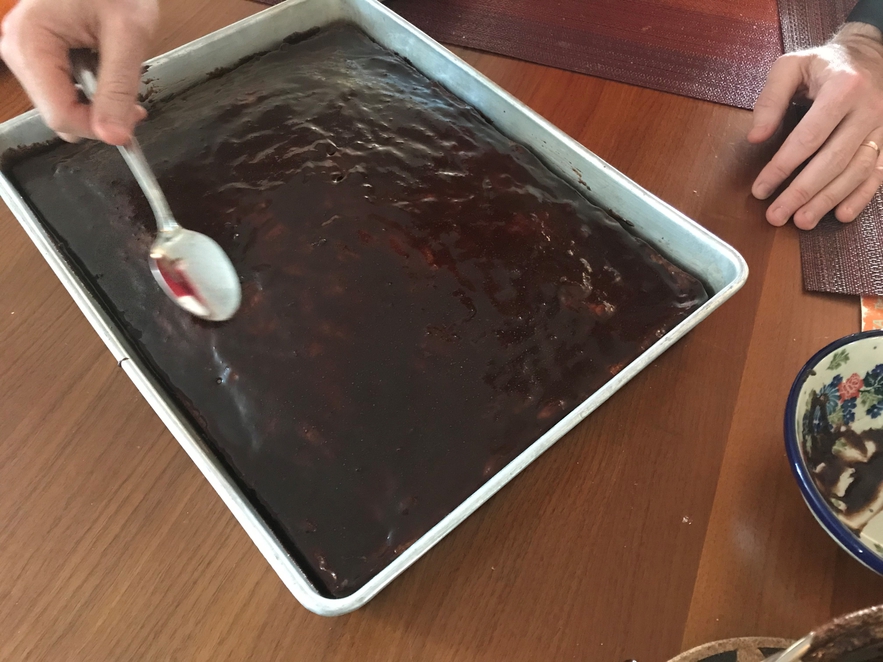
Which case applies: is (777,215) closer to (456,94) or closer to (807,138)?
(807,138)

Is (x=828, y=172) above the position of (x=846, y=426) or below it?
above

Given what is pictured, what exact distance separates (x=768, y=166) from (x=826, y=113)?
0.30ft

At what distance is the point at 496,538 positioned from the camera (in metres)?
0.57

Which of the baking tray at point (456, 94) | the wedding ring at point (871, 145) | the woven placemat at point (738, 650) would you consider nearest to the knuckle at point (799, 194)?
the wedding ring at point (871, 145)

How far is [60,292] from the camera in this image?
737mm

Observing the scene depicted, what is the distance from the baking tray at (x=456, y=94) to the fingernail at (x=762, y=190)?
0.65ft

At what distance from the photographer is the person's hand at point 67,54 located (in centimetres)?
56

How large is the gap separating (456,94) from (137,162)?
1.58ft

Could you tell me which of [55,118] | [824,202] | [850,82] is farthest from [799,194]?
[55,118]

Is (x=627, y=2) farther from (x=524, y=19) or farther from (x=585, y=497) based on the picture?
(x=585, y=497)

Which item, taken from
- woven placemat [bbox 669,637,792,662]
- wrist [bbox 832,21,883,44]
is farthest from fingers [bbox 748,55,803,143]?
woven placemat [bbox 669,637,792,662]

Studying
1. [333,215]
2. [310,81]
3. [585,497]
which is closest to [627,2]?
[310,81]

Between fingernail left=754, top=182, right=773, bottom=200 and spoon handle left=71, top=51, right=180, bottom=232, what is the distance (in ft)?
2.57

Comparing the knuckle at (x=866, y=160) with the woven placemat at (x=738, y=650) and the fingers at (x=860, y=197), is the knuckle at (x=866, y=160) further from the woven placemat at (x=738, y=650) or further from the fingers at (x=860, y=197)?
the woven placemat at (x=738, y=650)
